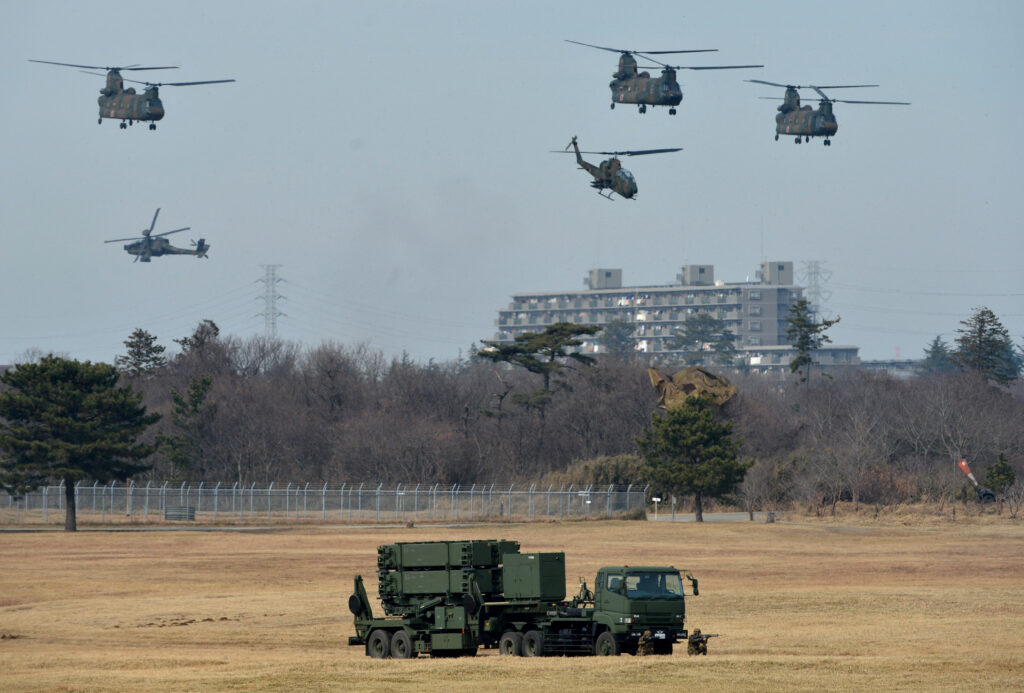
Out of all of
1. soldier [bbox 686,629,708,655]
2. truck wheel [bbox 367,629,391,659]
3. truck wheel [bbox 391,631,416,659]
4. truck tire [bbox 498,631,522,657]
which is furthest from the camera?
truck wheel [bbox 367,629,391,659]

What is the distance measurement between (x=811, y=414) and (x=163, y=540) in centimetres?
7417

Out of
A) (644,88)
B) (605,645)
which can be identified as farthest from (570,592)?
(644,88)

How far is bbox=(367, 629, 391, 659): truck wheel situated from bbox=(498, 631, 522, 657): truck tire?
2529mm

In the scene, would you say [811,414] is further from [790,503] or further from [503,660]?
[503,660]

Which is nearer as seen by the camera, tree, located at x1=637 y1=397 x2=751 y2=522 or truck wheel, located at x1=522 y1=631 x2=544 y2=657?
truck wheel, located at x1=522 y1=631 x2=544 y2=657

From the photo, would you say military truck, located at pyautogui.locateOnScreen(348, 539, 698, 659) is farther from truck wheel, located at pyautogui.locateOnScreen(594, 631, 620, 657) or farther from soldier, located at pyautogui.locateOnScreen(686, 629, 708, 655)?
soldier, located at pyautogui.locateOnScreen(686, 629, 708, 655)

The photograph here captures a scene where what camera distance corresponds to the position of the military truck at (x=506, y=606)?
93.2 ft

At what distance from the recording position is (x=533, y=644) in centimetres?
2898

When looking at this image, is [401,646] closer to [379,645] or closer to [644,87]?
[379,645]

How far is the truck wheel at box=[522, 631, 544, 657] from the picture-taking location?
28748 mm

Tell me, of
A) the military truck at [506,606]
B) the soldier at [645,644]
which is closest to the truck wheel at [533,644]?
the military truck at [506,606]

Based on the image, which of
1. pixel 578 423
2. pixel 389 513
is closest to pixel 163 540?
pixel 389 513

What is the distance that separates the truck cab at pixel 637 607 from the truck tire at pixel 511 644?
1.76 meters

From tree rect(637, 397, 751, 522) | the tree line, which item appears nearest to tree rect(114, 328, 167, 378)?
the tree line
